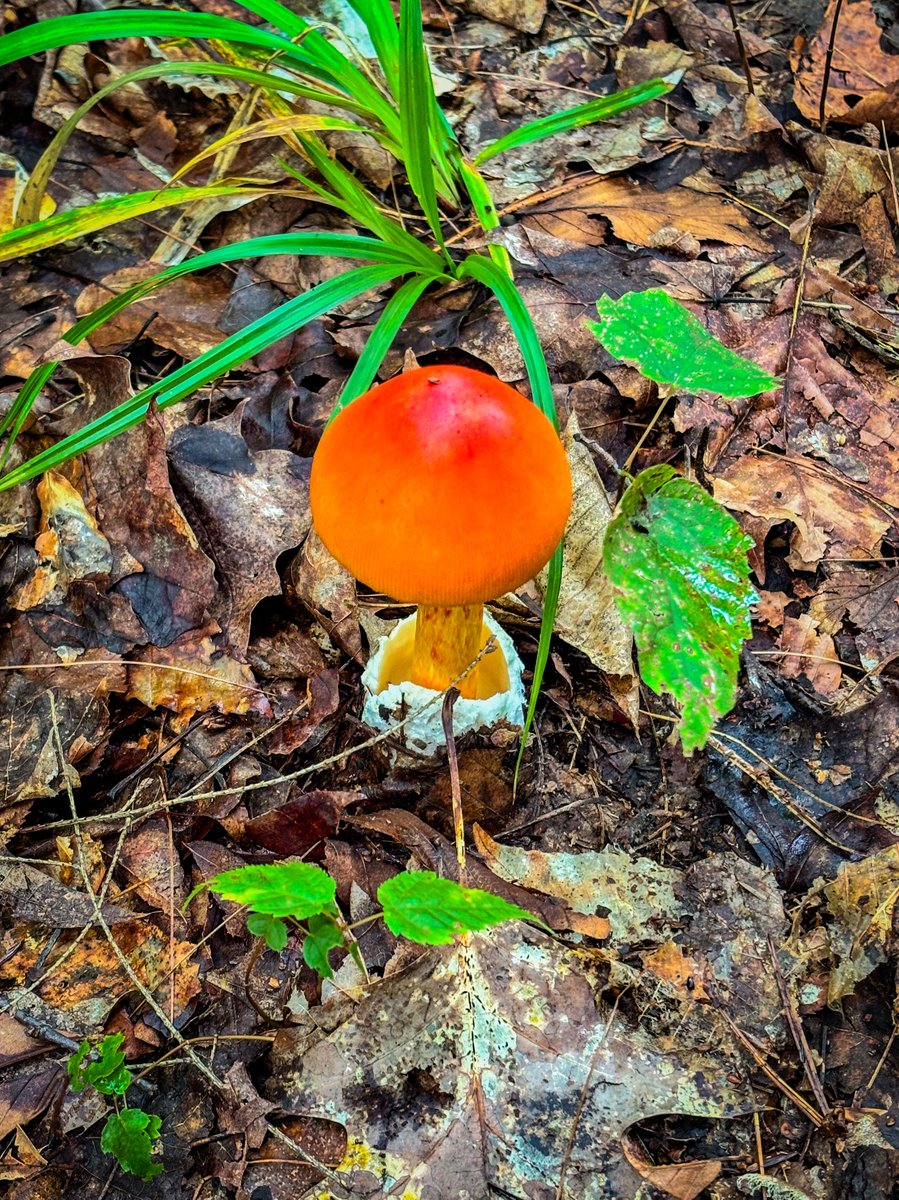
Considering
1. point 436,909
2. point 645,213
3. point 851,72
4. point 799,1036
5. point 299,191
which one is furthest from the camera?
point 851,72

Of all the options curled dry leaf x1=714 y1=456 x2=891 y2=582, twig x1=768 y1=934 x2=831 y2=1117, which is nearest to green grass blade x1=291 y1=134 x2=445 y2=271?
curled dry leaf x1=714 y1=456 x2=891 y2=582

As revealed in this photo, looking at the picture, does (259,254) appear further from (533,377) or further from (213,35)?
(533,377)

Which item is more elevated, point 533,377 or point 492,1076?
point 533,377

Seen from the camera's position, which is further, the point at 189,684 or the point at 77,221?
the point at 77,221

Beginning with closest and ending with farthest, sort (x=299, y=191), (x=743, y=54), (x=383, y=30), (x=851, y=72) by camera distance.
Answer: (x=383, y=30) → (x=299, y=191) → (x=743, y=54) → (x=851, y=72)

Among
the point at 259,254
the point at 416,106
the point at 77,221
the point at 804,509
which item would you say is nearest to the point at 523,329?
the point at 416,106

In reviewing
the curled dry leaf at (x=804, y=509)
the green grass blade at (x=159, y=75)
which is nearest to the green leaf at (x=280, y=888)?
the curled dry leaf at (x=804, y=509)

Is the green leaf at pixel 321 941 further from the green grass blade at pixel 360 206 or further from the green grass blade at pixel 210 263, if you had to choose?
the green grass blade at pixel 360 206
